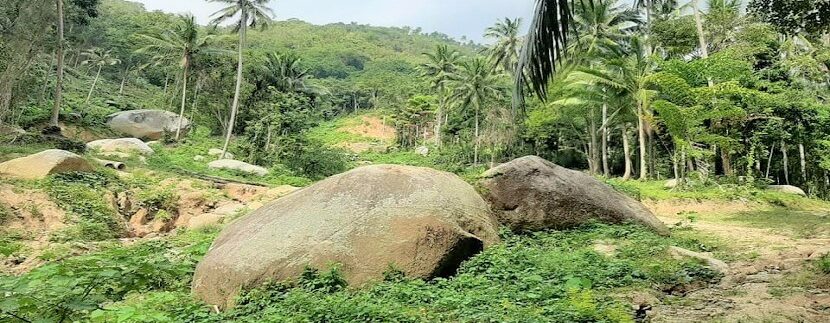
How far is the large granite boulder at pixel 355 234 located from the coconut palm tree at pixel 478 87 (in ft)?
96.5

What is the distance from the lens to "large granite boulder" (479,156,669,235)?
33.8 ft

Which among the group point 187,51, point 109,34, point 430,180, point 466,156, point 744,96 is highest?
point 109,34

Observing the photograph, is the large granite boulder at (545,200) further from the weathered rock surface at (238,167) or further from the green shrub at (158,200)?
the weathered rock surface at (238,167)

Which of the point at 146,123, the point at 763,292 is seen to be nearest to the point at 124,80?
the point at 146,123

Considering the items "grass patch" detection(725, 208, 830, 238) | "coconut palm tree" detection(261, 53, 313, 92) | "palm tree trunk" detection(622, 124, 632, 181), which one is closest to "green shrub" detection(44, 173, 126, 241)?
"grass patch" detection(725, 208, 830, 238)

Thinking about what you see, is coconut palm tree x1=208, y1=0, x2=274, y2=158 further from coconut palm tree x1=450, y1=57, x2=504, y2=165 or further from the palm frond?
the palm frond

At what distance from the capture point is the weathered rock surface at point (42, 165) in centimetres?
1480

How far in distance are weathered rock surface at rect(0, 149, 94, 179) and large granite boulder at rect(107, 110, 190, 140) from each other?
22.1 metres

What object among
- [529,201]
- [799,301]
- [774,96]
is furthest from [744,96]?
[799,301]

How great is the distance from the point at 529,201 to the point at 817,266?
4541 millimetres

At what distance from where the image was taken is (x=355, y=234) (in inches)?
296

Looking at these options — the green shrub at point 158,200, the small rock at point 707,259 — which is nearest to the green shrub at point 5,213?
the green shrub at point 158,200

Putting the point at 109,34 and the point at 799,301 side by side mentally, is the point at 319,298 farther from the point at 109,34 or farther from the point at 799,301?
the point at 109,34

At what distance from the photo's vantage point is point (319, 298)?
6184 mm
